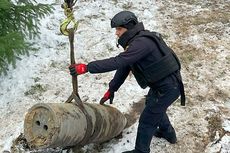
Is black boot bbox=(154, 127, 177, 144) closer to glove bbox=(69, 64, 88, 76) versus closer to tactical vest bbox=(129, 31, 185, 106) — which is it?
tactical vest bbox=(129, 31, 185, 106)

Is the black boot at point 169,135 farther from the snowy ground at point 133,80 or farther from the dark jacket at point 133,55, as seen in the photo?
the dark jacket at point 133,55

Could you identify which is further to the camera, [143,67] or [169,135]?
[169,135]

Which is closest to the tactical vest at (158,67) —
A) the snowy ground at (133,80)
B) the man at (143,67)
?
the man at (143,67)

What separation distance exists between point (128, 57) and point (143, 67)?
1.22 ft

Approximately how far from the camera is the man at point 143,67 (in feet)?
15.4

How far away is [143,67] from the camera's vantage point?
4945mm

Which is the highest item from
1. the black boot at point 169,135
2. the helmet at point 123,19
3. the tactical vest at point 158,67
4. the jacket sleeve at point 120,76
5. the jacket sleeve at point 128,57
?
the helmet at point 123,19

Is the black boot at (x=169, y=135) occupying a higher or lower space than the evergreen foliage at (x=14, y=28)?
lower

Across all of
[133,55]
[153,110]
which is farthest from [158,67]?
[153,110]

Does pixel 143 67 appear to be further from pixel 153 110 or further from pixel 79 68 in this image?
pixel 79 68

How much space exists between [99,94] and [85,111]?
6.13 ft

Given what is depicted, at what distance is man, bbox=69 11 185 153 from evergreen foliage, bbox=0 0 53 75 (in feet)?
6.25

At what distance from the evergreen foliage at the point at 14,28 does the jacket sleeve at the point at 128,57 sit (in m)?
2.10

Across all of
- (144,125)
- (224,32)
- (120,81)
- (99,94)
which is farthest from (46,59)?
(224,32)
